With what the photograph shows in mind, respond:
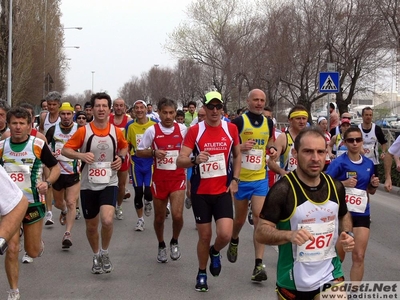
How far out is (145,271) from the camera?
745 centimetres

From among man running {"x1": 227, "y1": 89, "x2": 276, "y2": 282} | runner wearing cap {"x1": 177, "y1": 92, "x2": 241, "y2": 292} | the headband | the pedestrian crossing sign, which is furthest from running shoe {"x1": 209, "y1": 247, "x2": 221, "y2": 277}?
the pedestrian crossing sign

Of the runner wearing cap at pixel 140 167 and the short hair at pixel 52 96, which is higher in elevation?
the short hair at pixel 52 96

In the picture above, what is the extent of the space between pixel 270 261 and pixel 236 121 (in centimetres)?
180

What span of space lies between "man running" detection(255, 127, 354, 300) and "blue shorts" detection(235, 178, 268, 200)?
318cm

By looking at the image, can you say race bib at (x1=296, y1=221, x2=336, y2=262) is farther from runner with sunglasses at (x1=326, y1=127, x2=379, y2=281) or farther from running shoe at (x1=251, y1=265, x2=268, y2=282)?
running shoe at (x1=251, y1=265, x2=268, y2=282)

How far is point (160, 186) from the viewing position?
305 inches

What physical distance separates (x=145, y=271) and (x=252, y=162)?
1.79m

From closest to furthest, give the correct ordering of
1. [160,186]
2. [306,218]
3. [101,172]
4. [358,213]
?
[306,218] → [358,213] → [101,172] → [160,186]

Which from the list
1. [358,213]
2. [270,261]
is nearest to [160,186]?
[270,261]

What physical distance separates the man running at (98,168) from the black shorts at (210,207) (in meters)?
1.14

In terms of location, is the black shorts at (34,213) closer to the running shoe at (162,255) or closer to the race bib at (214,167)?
the race bib at (214,167)

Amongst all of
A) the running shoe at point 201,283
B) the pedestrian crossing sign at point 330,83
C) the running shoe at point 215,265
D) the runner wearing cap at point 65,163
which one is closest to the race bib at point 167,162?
the running shoe at point 215,265

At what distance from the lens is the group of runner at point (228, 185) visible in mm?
4039

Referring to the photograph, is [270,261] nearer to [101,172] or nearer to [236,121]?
[236,121]
